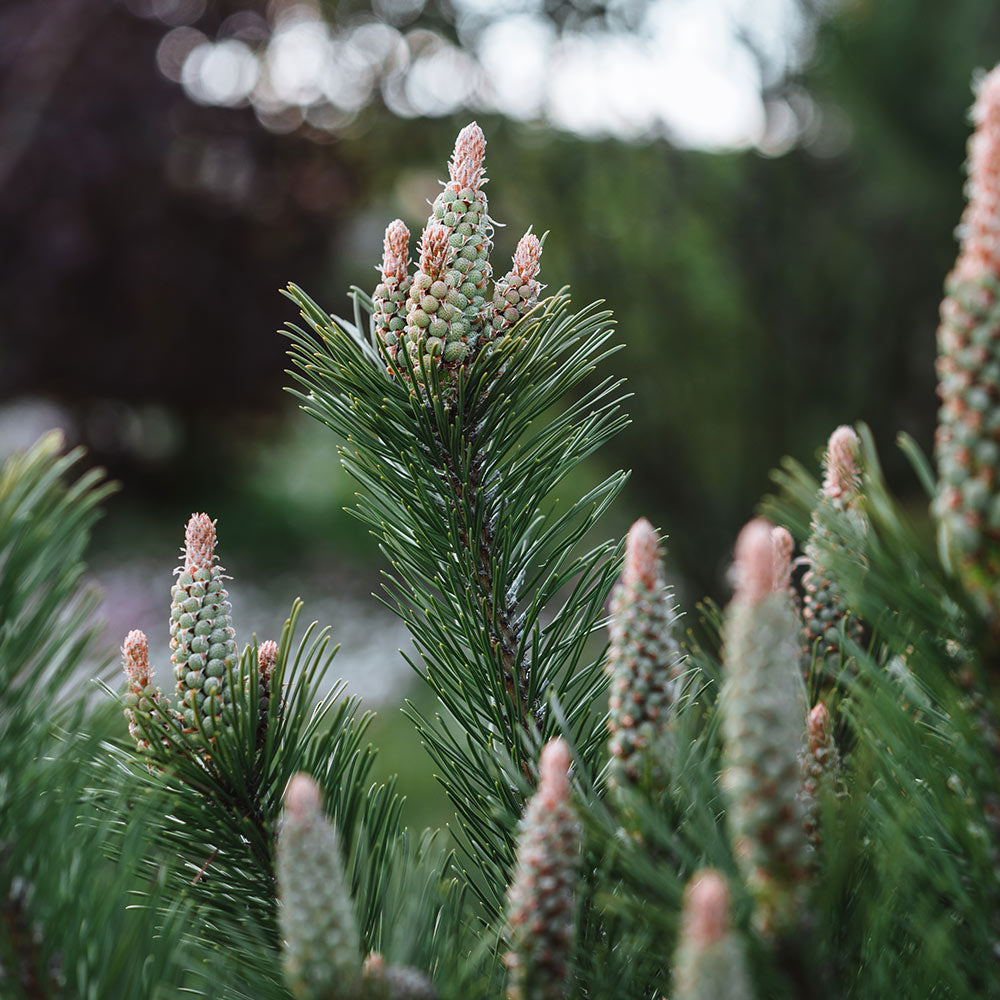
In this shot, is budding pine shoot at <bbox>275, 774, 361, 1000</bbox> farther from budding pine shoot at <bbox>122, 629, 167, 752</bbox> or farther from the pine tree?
budding pine shoot at <bbox>122, 629, 167, 752</bbox>

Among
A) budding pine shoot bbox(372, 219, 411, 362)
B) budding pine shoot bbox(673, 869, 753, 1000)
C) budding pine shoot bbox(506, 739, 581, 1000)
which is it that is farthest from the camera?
budding pine shoot bbox(372, 219, 411, 362)

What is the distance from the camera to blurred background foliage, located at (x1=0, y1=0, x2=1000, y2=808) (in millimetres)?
4480

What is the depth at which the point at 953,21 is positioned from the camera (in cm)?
412

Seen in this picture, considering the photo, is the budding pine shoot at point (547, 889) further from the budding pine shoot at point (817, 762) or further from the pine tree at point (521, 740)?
the budding pine shoot at point (817, 762)

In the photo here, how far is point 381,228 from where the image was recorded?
9102 mm

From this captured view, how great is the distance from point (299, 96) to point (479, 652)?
820 cm

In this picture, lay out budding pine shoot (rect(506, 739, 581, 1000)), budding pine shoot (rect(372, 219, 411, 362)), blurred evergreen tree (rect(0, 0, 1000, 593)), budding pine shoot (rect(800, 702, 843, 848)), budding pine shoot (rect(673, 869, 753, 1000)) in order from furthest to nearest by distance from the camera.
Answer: blurred evergreen tree (rect(0, 0, 1000, 593)) < budding pine shoot (rect(372, 219, 411, 362)) < budding pine shoot (rect(800, 702, 843, 848)) < budding pine shoot (rect(506, 739, 581, 1000)) < budding pine shoot (rect(673, 869, 753, 1000))

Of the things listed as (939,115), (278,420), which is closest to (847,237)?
(939,115)

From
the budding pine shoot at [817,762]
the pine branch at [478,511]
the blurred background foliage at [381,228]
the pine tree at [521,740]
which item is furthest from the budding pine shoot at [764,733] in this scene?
the blurred background foliage at [381,228]

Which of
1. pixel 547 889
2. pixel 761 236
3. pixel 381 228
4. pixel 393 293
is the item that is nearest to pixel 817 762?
pixel 547 889

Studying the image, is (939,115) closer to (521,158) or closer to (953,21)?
(953,21)

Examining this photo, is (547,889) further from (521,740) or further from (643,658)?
(521,740)

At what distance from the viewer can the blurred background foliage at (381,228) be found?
176 inches

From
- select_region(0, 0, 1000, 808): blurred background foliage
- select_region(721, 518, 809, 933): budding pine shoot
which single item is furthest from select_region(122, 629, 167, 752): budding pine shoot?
select_region(0, 0, 1000, 808): blurred background foliage
